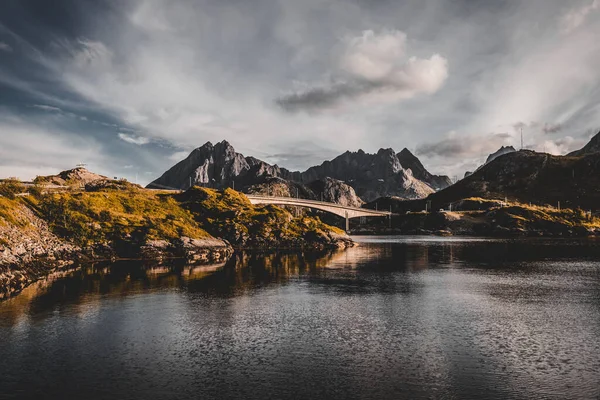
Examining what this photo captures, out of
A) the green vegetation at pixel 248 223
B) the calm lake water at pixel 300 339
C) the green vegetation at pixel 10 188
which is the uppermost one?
the green vegetation at pixel 10 188

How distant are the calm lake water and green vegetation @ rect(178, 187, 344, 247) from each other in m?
78.4

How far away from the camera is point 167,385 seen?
32.7 m

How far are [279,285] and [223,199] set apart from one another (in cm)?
11335

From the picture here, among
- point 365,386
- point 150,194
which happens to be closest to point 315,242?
point 150,194

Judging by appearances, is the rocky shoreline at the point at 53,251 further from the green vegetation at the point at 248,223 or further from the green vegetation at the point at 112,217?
the green vegetation at the point at 248,223

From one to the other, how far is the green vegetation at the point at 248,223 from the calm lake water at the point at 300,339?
7842 centimetres

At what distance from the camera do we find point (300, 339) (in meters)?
45.1

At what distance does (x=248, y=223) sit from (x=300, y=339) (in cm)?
12967

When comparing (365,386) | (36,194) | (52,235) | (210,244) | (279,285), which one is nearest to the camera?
(365,386)

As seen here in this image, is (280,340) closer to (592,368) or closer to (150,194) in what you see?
(592,368)

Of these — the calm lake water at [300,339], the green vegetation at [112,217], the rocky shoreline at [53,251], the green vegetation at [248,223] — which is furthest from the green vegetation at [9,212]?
the green vegetation at [248,223]

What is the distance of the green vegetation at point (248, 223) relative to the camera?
16588 centimetres

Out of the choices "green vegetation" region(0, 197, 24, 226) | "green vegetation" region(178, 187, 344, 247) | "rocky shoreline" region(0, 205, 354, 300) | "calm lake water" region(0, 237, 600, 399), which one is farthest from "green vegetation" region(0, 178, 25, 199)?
"green vegetation" region(178, 187, 344, 247)

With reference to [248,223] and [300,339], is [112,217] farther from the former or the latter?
[300,339]
